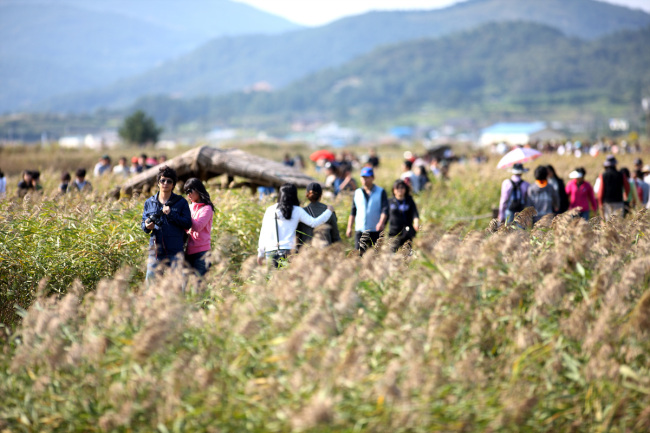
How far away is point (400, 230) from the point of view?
9.25 m

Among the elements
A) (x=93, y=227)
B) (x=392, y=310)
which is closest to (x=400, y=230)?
(x=93, y=227)

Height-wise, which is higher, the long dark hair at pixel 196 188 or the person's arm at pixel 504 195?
the long dark hair at pixel 196 188

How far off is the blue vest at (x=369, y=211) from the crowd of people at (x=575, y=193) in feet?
5.77

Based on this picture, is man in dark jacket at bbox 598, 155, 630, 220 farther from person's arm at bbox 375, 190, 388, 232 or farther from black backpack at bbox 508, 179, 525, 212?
person's arm at bbox 375, 190, 388, 232

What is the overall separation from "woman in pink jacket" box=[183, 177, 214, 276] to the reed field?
1955 mm

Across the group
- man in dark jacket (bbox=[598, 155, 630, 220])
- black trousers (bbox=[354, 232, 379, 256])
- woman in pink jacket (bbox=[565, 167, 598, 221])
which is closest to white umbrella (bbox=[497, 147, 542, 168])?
woman in pink jacket (bbox=[565, 167, 598, 221])

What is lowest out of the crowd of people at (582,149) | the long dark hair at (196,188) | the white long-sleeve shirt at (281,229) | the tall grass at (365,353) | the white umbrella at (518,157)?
the tall grass at (365,353)

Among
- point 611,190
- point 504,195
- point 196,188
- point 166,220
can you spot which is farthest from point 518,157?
point 166,220

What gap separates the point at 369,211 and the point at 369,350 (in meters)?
4.94

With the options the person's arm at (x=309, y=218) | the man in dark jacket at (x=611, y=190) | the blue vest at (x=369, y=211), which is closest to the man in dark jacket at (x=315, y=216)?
the person's arm at (x=309, y=218)

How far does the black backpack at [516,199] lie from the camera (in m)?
9.79

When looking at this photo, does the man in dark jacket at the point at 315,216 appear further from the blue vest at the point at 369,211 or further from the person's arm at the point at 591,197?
the person's arm at the point at 591,197

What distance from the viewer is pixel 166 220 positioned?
7.04m

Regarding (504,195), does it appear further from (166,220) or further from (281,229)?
(166,220)
